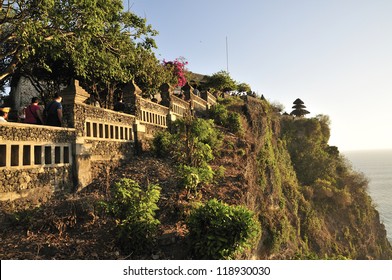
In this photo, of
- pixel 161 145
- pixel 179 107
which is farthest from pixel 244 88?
pixel 161 145

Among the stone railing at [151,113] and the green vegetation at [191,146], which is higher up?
the stone railing at [151,113]

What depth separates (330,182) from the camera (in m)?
39.9

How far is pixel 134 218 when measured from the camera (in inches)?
265

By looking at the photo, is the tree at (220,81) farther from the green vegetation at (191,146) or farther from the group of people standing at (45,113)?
the group of people standing at (45,113)

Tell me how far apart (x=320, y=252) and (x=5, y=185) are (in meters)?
27.4

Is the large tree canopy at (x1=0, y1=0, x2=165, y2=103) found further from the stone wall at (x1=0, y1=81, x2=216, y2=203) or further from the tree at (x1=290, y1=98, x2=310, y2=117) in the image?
the tree at (x1=290, y1=98, x2=310, y2=117)

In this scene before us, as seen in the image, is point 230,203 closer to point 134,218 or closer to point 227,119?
point 134,218

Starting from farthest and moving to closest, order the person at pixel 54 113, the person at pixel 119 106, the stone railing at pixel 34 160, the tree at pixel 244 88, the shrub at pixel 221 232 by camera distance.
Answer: the tree at pixel 244 88, the person at pixel 119 106, the person at pixel 54 113, the stone railing at pixel 34 160, the shrub at pixel 221 232

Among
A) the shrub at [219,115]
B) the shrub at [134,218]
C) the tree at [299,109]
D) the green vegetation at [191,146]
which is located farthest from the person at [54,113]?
the tree at [299,109]

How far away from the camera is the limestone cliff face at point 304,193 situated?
17.2 meters

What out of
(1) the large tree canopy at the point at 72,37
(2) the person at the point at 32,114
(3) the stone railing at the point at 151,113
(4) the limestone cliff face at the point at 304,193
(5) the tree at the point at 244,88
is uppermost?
(5) the tree at the point at 244,88

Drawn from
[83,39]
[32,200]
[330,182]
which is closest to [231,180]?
[32,200]

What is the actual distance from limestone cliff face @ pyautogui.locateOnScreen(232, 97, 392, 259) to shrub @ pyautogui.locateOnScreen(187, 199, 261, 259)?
5.00 metres

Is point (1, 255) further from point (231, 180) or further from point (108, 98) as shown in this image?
point (108, 98)
